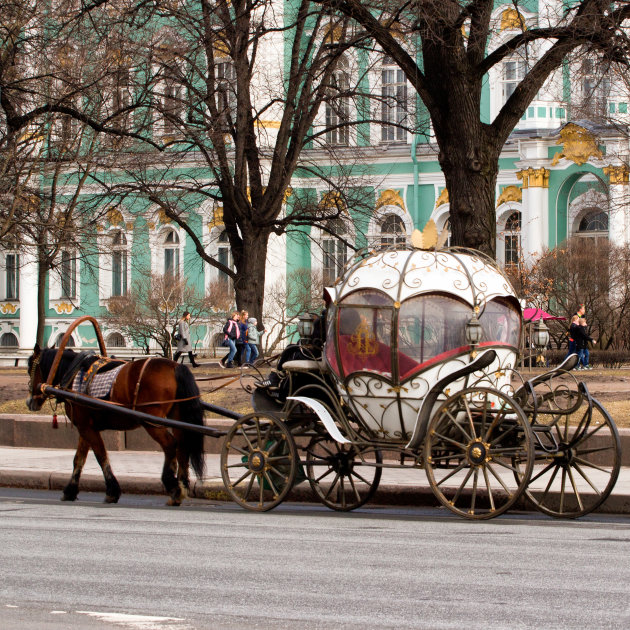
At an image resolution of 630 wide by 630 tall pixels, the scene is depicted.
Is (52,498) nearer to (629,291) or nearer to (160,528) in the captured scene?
(160,528)

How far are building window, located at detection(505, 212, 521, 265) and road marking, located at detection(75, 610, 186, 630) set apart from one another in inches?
1554

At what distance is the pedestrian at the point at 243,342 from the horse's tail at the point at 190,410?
16.0m

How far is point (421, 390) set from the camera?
39.5 feet

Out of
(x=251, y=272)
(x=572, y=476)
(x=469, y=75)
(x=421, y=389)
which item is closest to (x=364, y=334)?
(x=421, y=389)

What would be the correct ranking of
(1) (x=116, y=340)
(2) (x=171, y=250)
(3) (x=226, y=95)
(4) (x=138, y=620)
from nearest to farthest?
(4) (x=138, y=620), (3) (x=226, y=95), (1) (x=116, y=340), (2) (x=171, y=250)

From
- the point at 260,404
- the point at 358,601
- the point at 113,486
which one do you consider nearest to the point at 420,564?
the point at 358,601

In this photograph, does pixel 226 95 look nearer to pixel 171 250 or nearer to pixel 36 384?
pixel 36 384

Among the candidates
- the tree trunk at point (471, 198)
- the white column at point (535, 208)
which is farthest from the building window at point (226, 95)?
the white column at point (535, 208)

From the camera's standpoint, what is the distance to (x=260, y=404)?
13352 millimetres

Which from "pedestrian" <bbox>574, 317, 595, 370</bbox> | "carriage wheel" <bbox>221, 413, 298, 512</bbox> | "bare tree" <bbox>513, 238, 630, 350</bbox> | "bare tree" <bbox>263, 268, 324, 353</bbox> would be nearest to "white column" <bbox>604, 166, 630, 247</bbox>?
"bare tree" <bbox>513, 238, 630, 350</bbox>

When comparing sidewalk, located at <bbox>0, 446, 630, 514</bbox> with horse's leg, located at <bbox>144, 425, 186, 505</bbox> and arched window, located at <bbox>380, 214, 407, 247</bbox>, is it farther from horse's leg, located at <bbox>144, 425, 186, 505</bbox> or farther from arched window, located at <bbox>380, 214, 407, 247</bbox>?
arched window, located at <bbox>380, 214, 407, 247</bbox>

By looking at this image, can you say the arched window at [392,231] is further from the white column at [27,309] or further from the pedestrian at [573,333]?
the white column at [27,309]

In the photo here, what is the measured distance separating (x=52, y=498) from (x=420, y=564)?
6.52m

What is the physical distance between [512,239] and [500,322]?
35.2 m
